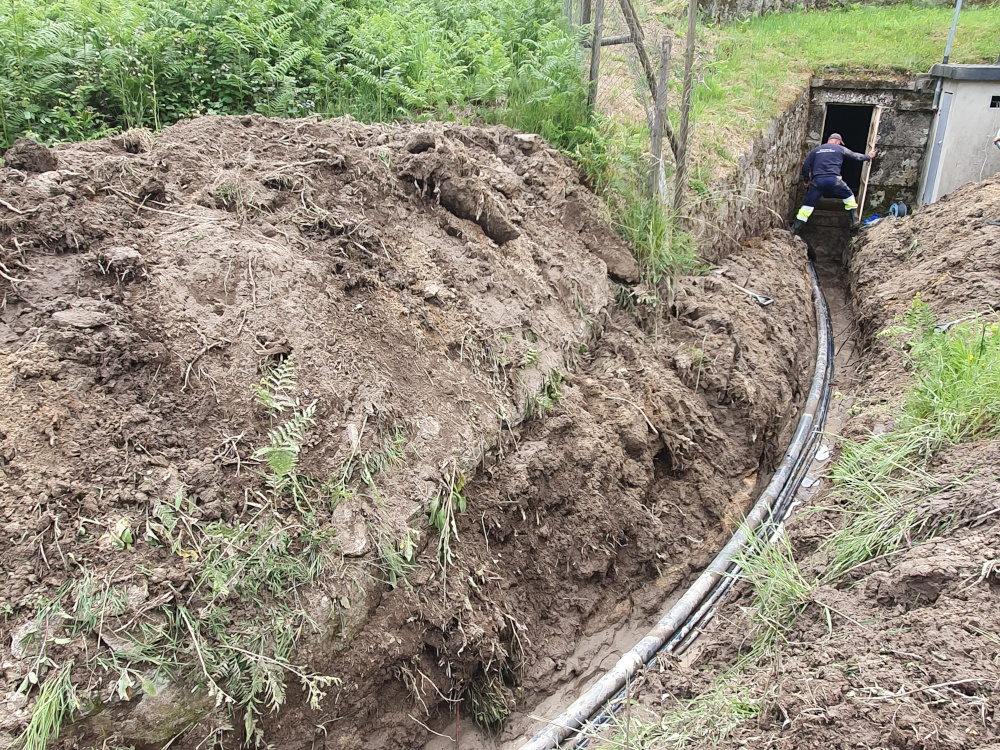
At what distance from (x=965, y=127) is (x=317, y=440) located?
12169 mm

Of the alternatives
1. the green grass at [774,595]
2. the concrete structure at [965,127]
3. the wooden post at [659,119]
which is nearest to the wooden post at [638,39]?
the wooden post at [659,119]

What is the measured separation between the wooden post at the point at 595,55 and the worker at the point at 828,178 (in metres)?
6.00

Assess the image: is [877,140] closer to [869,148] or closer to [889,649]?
[869,148]

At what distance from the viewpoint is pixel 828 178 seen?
1120 cm

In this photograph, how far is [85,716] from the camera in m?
2.87

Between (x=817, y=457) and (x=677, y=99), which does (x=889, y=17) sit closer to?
(x=677, y=99)

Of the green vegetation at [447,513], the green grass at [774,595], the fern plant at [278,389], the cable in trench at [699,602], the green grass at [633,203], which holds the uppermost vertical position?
the green grass at [633,203]

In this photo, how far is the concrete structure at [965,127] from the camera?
1087 cm

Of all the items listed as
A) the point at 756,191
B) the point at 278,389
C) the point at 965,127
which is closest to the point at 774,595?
the point at 278,389

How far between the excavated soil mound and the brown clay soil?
100cm

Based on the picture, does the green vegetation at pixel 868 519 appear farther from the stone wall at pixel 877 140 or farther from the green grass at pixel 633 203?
the stone wall at pixel 877 140

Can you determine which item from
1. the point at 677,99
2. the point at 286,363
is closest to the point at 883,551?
the point at 286,363

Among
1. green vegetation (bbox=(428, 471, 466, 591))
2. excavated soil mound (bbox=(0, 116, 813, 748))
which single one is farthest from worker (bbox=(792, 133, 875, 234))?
green vegetation (bbox=(428, 471, 466, 591))

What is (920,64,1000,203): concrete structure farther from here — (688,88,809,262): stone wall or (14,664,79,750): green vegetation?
(14,664,79,750): green vegetation
